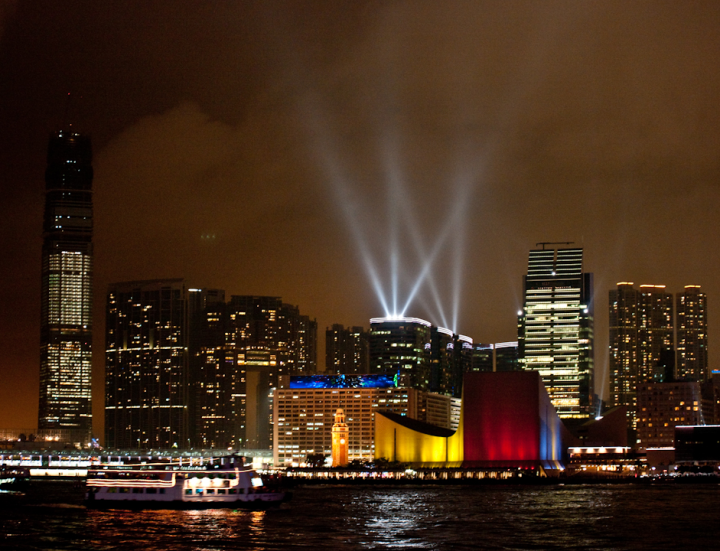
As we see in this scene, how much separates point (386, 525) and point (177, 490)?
17710mm

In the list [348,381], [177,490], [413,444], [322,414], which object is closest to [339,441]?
[413,444]

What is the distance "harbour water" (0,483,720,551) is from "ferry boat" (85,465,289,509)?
47.4 inches

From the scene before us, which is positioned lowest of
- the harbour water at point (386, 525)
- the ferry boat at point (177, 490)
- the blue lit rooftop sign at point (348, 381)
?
the harbour water at point (386, 525)

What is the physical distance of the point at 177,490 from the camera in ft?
248

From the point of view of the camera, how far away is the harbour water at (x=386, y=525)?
54.2m

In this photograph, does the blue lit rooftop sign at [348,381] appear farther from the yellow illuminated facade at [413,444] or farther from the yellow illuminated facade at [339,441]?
the yellow illuminated facade at [413,444]

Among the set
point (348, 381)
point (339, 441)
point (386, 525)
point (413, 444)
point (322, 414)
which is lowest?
point (386, 525)

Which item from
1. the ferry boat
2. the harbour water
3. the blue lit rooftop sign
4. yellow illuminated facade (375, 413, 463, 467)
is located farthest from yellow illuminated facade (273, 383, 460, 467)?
the ferry boat

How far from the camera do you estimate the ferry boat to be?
248ft

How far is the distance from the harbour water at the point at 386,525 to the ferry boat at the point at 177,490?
1203 mm

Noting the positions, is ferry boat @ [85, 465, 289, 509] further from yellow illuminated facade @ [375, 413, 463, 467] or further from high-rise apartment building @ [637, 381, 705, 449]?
high-rise apartment building @ [637, 381, 705, 449]

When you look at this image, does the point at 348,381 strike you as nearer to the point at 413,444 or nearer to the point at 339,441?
the point at 339,441

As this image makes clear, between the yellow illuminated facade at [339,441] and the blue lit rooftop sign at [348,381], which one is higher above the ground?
the blue lit rooftop sign at [348,381]

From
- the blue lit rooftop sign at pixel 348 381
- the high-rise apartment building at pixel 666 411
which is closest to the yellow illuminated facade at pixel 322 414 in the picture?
the blue lit rooftop sign at pixel 348 381
